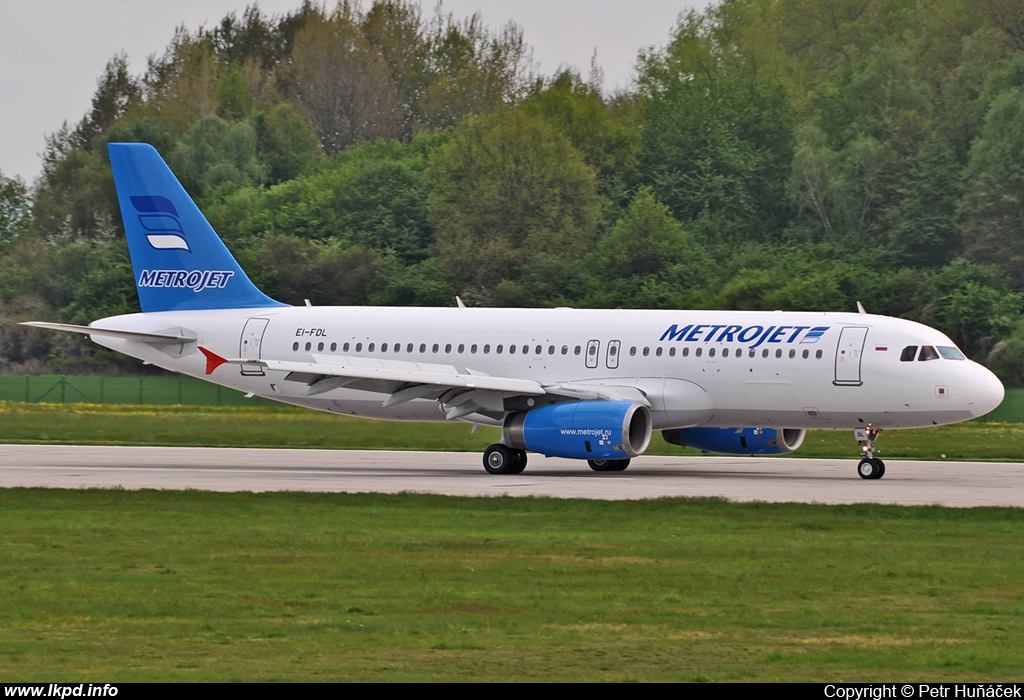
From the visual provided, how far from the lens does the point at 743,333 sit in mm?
33219

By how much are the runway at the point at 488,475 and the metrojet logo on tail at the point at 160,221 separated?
522 cm

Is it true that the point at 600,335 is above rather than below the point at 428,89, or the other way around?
below

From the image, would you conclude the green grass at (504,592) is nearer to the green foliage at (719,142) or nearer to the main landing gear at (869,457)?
the main landing gear at (869,457)

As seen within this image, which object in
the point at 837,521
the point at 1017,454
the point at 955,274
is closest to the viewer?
the point at 837,521

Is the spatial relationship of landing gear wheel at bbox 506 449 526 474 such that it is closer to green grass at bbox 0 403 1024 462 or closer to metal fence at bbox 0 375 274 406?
green grass at bbox 0 403 1024 462

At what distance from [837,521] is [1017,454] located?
20.7m

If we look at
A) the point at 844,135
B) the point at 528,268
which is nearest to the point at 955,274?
the point at 528,268

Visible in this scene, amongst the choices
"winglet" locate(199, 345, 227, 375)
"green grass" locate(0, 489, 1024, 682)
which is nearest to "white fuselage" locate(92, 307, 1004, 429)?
"winglet" locate(199, 345, 227, 375)

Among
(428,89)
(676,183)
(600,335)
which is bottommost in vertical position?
(600,335)

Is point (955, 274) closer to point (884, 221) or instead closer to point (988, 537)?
point (884, 221)

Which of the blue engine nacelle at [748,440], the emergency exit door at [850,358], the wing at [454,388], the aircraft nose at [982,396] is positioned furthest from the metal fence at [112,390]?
the aircraft nose at [982,396]

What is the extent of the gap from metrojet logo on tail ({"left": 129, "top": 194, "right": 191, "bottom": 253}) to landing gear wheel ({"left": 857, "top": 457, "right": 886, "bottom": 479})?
1728 cm

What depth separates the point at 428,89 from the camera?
11438 centimetres

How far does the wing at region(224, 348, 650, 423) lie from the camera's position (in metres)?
33.2
